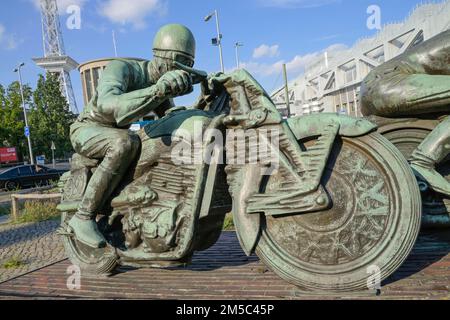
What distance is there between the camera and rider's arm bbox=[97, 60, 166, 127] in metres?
2.63

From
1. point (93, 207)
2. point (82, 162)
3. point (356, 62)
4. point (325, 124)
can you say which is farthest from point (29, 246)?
point (356, 62)

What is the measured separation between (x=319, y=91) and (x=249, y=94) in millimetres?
44399

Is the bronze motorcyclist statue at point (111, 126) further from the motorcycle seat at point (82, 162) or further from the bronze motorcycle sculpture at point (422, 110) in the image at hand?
the bronze motorcycle sculpture at point (422, 110)

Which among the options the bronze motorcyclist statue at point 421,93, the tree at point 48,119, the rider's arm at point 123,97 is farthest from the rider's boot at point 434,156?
the tree at point 48,119

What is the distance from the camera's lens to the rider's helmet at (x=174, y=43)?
2.97m

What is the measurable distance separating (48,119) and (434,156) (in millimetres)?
37225

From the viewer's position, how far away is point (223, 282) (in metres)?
3.05

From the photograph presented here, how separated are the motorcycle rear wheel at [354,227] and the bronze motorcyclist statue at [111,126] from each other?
3.65 ft

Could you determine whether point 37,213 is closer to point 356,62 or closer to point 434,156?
point 434,156

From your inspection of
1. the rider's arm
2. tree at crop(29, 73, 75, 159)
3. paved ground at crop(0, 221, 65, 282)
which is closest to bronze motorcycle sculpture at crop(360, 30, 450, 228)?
the rider's arm

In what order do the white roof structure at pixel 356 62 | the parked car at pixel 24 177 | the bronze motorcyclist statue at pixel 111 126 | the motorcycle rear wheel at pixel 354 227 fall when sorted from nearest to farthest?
1. the motorcycle rear wheel at pixel 354 227
2. the bronze motorcyclist statue at pixel 111 126
3. the parked car at pixel 24 177
4. the white roof structure at pixel 356 62

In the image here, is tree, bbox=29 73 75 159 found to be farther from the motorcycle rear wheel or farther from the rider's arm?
the motorcycle rear wheel

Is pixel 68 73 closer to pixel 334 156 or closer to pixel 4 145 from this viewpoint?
pixel 4 145
